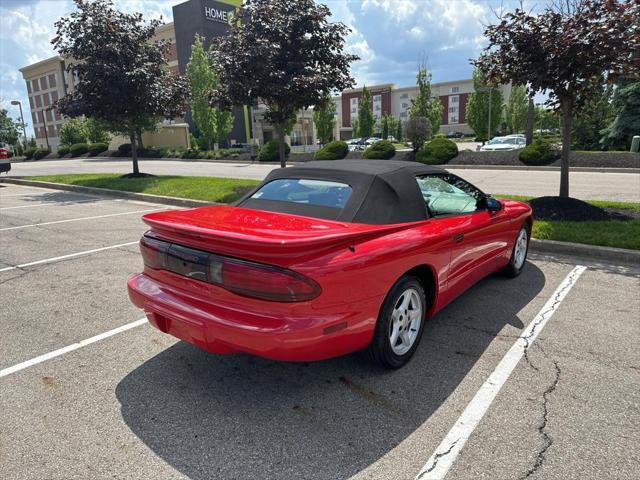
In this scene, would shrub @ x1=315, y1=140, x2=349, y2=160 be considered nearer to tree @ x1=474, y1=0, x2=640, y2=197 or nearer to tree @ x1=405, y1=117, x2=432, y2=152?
tree @ x1=405, y1=117, x2=432, y2=152

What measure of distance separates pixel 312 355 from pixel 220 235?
90 centimetres

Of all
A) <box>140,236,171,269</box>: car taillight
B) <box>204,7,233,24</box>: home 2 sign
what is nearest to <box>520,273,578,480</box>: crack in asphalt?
<box>140,236,171,269</box>: car taillight

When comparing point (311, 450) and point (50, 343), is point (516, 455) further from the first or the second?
point (50, 343)

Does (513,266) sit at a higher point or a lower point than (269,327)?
lower

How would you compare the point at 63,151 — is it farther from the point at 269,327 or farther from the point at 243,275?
the point at 269,327

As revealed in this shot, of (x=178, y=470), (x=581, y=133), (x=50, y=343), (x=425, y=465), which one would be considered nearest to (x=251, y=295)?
(x=178, y=470)

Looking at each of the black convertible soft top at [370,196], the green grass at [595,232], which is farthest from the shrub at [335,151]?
the black convertible soft top at [370,196]

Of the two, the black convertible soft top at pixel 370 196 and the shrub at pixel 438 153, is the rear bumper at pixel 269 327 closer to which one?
the black convertible soft top at pixel 370 196

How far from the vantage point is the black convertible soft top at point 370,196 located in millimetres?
3207

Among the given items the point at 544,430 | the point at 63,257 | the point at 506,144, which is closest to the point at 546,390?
the point at 544,430

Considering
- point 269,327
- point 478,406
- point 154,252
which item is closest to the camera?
point 269,327

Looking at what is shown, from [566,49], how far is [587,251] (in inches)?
128

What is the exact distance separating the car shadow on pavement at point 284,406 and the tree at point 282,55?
8131 mm

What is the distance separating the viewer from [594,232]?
265 inches
